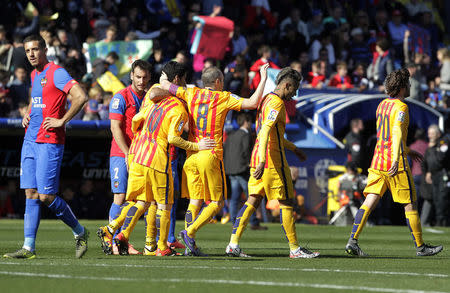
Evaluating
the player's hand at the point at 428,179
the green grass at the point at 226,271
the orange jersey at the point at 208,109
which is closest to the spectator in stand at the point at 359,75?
the player's hand at the point at 428,179

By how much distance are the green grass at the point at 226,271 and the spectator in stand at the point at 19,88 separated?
265 inches

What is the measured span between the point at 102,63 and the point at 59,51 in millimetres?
960

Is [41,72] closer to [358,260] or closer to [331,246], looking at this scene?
[358,260]

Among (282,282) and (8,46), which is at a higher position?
(8,46)

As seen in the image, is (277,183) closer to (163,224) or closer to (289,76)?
(289,76)

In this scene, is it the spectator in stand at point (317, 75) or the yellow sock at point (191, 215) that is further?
the spectator in stand at point (317, 75)

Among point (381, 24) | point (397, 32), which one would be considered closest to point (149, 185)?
point (397, 32)

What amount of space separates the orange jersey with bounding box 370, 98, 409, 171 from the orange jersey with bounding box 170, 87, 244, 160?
180 centimetres

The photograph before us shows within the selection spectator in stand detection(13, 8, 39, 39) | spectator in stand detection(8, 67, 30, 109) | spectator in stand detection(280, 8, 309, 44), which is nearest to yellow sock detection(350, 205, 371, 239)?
spectator in stand detection(8, 67, 30, 109)

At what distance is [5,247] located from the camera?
11750mm

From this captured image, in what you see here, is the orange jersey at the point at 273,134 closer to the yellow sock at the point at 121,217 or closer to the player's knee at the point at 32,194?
the yellow sock at the point at 121,217

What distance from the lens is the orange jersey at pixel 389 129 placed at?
35.2 feet

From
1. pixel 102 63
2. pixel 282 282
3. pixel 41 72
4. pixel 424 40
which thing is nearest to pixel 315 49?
pixel 424 40

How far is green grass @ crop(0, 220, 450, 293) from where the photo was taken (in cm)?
725
